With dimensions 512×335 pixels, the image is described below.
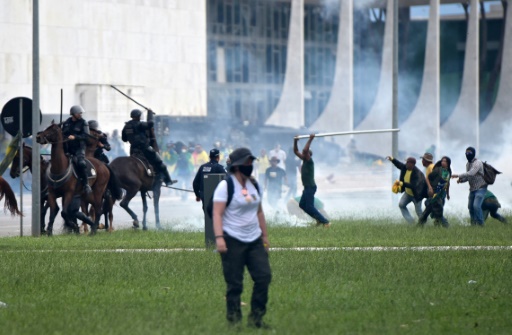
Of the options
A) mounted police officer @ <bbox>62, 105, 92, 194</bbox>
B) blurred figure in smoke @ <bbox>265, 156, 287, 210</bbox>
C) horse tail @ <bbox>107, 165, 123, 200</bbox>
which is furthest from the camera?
blurred figure in smoke @ <bbox>265, 156, 287, 210</bbox>

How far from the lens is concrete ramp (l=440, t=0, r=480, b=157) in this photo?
230 ft

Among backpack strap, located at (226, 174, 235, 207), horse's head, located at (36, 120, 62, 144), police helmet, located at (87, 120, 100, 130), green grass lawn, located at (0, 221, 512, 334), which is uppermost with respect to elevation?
police helmet, located at (87, 120, 100, 130)

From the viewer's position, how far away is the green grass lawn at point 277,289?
11617 millimetres

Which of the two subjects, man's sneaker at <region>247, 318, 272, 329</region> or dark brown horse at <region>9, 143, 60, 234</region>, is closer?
man's sneaker at <region>247, 318, 272, 329</region>

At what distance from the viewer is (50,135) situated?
22.8m

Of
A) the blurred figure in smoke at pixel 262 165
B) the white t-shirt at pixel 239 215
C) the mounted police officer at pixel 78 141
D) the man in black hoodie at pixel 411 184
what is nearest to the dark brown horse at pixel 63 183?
the mounted police officer at pixel 78 141

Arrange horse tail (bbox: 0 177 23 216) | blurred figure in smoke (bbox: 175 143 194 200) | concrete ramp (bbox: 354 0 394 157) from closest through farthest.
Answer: horse tail (bbox: 0 177 23 216), blurred figure in smoke (bbox: 175 143 194 200), concrete ramp (bbox: 354 0 394 157)

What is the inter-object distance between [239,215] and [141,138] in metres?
14.8

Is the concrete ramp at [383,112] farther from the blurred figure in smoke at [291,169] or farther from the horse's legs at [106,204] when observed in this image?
the horse's legs at [106,204]

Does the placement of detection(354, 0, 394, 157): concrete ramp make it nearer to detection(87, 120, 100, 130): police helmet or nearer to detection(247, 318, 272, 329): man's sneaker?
detection(87, 120, 100, 130): police helmet

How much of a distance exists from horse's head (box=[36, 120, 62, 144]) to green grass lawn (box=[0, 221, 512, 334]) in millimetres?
2013

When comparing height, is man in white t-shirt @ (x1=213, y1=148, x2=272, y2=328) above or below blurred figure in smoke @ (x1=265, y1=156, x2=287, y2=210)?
above

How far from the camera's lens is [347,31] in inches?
2532

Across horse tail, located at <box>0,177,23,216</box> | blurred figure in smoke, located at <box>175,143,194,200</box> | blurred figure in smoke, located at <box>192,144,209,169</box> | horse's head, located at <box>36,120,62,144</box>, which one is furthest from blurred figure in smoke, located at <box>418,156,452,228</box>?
blurred figure in smoke, located at <box>192,144,209,169</box>
